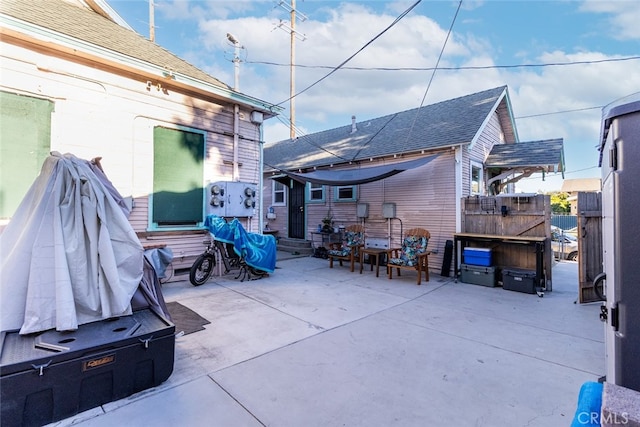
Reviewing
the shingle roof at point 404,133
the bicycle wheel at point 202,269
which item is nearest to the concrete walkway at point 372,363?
the bicycle wheel at point 202,269

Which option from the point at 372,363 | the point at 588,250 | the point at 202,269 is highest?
the point at 588,250

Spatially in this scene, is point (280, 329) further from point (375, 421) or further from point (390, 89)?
point (390, 89)

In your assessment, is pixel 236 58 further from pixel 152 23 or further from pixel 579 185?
pixel 579 185

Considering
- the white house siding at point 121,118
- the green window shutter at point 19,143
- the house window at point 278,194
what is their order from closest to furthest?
1. the green window shutter at point 19,143
2. the white house siding at point 121,118
3. the house window at point 278,194

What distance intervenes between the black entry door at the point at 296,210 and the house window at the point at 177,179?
4.88 meters

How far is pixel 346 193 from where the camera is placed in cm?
930

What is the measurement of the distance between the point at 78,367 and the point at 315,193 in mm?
8506

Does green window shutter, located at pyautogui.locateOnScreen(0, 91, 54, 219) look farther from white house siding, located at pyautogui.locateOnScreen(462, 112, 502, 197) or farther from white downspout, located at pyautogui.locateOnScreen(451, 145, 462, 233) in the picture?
white house siding, located at pyautogui.locateOnScreen(462, 112, 502, 197)

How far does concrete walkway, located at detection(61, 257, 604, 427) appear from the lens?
2062mm

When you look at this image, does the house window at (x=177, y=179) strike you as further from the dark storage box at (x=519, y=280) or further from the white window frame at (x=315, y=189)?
the dark storage box at (x=519, y=280)

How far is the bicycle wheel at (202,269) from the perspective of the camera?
542cm

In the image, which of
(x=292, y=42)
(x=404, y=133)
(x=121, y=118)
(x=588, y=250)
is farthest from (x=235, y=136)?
(x=292, y=42)

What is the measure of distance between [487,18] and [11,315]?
875cm

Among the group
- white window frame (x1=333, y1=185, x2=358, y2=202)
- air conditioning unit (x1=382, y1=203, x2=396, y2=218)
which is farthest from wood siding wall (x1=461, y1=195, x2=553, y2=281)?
white window frame (x1=333, y1=185, x2=358, y2=202)
